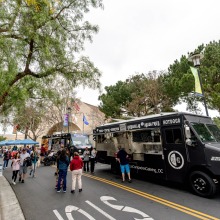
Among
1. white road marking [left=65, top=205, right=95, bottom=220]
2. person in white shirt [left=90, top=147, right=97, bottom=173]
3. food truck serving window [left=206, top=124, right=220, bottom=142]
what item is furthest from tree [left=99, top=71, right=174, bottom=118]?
white road marking [left=65, top=205, right=95, bottom=220]

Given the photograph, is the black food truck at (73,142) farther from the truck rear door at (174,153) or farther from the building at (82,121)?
the building at (82,121)

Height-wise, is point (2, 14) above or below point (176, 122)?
above

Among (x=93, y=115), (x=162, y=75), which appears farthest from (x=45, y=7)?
(x=93, y=115)

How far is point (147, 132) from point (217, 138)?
3.17m

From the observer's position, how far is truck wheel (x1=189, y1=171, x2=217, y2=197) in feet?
22.1

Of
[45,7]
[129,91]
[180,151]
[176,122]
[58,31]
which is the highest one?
[129,91]

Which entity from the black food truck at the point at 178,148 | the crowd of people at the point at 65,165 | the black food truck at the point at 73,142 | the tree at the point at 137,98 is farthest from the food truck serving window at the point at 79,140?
the tree at the point at 137,98

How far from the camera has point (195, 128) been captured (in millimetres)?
7695

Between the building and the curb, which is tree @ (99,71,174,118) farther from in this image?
the curb

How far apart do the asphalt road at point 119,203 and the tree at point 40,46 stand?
5.12 m

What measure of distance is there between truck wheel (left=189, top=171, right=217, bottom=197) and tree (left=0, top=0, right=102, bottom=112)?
728cm

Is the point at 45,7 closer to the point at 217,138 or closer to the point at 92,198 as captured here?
the point at 92,198

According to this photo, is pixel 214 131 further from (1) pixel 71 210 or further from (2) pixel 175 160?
(1) pixel 71 210

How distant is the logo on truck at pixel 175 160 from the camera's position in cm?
780
